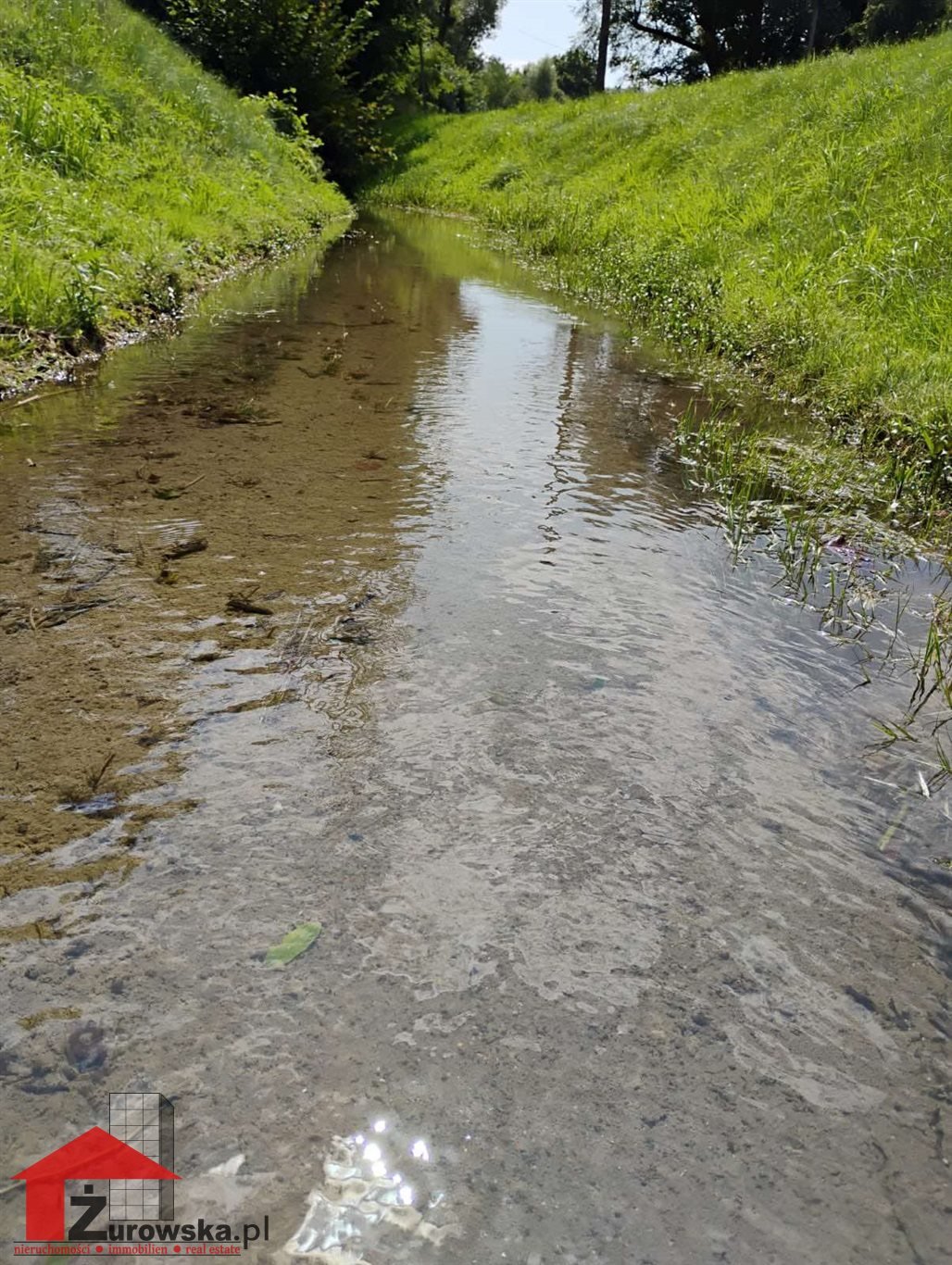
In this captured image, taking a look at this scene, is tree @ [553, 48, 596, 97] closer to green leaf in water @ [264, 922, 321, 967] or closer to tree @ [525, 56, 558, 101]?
tree @ [525, 56, 558, 101]

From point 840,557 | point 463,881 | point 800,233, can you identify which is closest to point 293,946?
point 463,881

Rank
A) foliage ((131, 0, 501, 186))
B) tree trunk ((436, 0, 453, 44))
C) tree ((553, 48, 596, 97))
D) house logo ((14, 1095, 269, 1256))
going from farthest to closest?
1. tree ((553, 48, 596, 97))
2. tree trunk ((436, 0, 453, 44))
3. foliage ((131, 0, 501, 186))
4. house logo ((14, 1095, 269, 1256))

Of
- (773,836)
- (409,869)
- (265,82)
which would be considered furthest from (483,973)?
(265,82)

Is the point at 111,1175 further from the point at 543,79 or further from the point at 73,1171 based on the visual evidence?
the point at 543,79

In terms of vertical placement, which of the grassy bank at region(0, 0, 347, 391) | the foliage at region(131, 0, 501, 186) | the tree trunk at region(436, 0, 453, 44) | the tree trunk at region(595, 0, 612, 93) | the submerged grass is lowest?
the submerged grass

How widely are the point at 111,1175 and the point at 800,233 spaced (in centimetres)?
962

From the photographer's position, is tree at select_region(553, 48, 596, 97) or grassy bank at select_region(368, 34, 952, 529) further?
tree at select_region(553, 48, 596, 97)

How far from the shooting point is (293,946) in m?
1.69

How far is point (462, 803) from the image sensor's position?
2131 millimetres

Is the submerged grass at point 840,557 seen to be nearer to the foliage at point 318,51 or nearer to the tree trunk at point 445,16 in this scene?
the foliage at point 318,51

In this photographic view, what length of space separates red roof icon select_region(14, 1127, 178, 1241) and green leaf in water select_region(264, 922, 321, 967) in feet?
1.27

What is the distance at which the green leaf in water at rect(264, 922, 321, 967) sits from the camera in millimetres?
1654

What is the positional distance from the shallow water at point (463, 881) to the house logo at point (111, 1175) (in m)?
0.03

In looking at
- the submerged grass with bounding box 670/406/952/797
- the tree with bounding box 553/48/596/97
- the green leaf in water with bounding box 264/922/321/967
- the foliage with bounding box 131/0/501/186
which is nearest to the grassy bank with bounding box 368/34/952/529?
the submerged grass with bounding box 670/406/952/797
